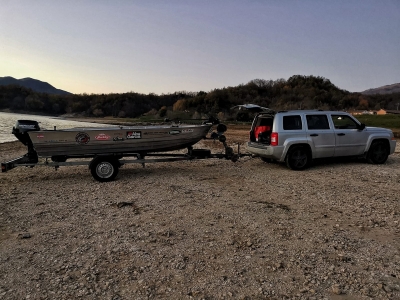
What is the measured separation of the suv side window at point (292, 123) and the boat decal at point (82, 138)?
5461 millimetres

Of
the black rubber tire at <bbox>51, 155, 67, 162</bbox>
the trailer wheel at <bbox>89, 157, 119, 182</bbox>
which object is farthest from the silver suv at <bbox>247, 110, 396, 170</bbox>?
the black rubber tire at <bbox>51, 155, 67, 162</bbox>

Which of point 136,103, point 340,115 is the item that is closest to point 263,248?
point 340,115

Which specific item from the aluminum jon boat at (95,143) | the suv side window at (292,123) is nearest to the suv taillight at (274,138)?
the suv side window at (292,123)

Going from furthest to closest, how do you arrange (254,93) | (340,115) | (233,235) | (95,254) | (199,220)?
(254,93)
(340,115)
(199,220)
(233,235)
(95,254)

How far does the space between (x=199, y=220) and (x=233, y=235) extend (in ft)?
2.59

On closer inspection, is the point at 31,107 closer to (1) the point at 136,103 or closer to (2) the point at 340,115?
(1) the point at 136,103

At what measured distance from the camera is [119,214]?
5.43 metres

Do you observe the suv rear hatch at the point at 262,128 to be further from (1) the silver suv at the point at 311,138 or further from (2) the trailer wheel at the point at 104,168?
(2) the trailer wheel at the point at 104,168

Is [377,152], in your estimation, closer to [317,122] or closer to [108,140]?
[317,122]

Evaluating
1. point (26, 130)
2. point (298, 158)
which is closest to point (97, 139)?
point (26, 130)

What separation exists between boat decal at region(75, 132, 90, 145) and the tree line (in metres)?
24.8

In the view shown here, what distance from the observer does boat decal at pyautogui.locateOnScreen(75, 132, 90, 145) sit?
25.8 feet

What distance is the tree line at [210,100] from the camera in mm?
59844

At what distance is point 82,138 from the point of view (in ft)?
25.8
